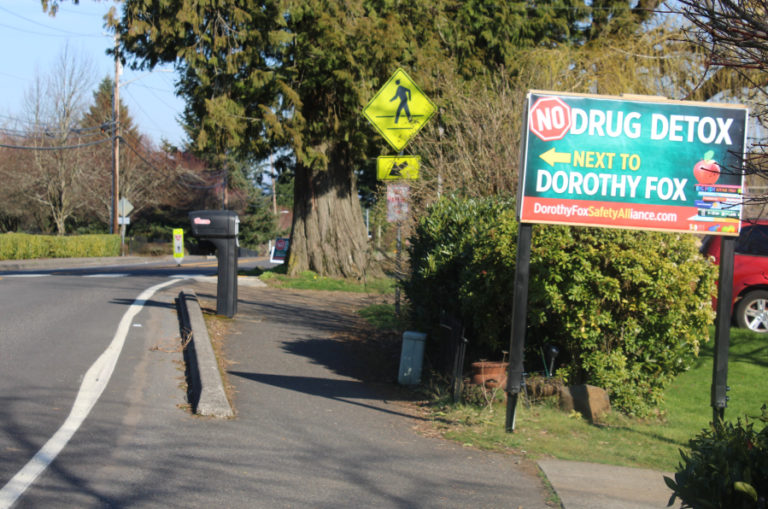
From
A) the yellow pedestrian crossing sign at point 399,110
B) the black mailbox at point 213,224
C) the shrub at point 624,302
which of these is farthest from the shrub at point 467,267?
the black mailbox at point 213,224

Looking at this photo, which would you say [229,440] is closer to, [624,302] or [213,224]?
[624,302]

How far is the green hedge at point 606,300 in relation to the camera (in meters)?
7.68

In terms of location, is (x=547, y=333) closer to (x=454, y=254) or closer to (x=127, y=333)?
(x=454, y=254)

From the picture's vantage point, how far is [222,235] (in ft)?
39.6

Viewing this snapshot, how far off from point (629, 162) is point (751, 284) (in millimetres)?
5928

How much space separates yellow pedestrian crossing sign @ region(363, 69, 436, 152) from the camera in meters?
11.6

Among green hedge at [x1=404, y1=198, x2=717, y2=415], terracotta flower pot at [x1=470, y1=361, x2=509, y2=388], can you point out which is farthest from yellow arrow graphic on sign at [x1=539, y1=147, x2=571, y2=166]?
terracotta flower pot at [x1=470, y1=361, x2=509, y2=388]

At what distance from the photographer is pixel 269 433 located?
6508mm

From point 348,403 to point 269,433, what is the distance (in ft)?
5.56

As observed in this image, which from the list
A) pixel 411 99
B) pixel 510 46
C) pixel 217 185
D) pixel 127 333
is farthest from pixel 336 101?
pixel 217 185

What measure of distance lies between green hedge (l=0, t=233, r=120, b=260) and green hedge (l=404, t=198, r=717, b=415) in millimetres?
33446

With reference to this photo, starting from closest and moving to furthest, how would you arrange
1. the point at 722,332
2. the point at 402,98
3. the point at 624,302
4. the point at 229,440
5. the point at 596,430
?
the point at 229,440 → the point at 722,332 → the point at 596,430 → the point at 624,302 → the point at 402,98

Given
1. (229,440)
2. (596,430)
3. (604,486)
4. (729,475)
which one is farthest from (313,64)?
(729,475)

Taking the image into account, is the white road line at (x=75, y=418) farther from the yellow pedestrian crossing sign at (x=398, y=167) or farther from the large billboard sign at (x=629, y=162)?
the yellow pedestrian crossing sign at (x=398, y=167)
